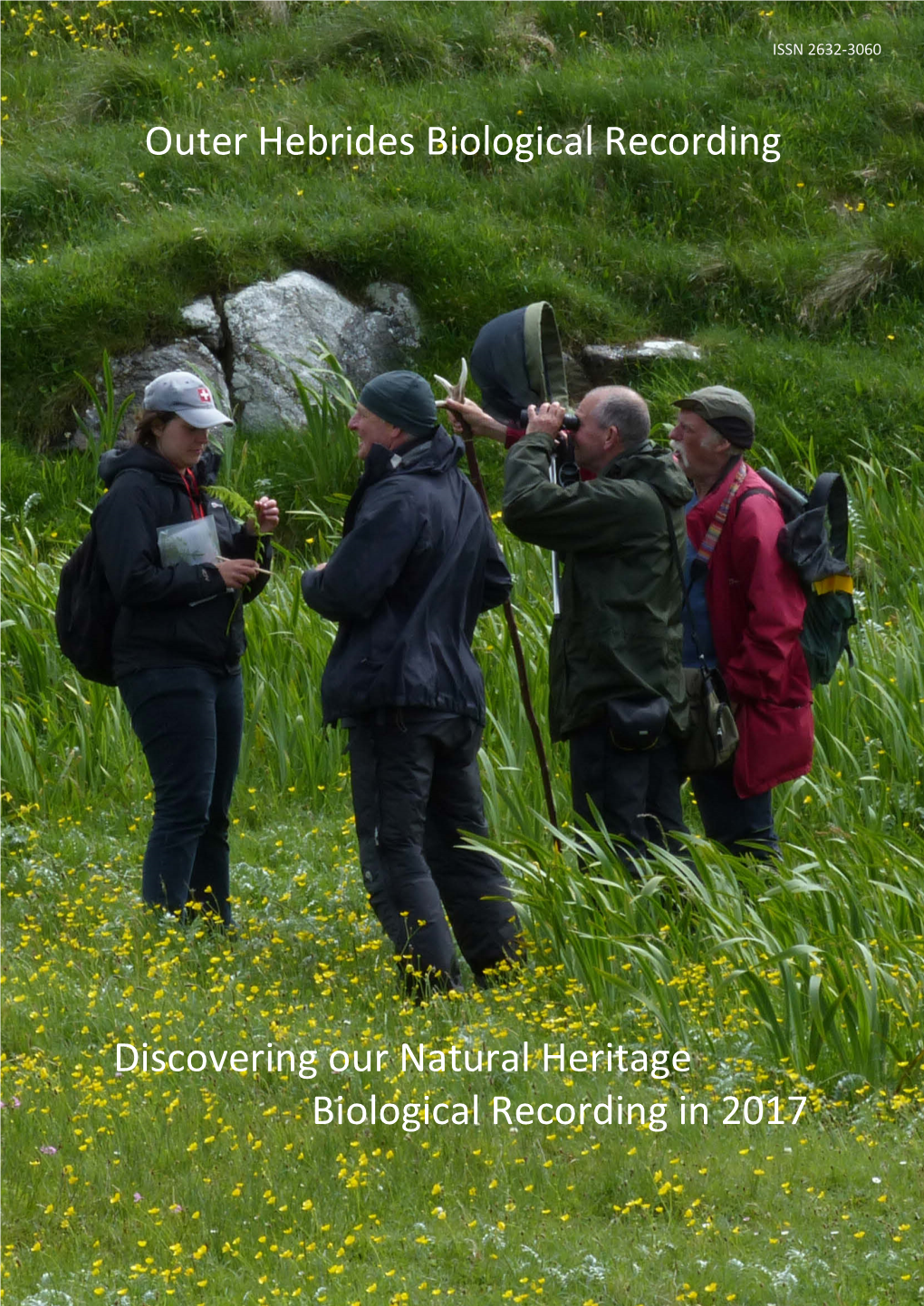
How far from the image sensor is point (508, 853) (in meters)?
4.70

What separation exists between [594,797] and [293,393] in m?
5.71

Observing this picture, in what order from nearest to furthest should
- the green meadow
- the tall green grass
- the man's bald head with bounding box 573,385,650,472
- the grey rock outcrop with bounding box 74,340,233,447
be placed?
the green meadow → the tall green grass → the man's bald head with bounding box 573,385,650,472 → the grey rock outcrop with bounding box 74,340,233,447

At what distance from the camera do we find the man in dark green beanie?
172 inches

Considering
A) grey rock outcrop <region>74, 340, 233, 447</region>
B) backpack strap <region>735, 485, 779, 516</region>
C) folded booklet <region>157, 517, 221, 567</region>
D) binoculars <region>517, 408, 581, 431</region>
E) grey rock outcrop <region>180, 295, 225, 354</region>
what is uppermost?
binoculars <region>517, 408, 581, 431</region>

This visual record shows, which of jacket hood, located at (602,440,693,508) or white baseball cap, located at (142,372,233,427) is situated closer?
jacket hood, located at (602,440,693,508)

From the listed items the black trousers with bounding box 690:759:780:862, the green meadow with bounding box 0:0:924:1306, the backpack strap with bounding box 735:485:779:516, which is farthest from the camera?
the black trousers with bounding box 690:759:780:862

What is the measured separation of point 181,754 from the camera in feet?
16.1

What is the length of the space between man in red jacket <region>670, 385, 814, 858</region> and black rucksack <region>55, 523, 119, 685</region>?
1.80m

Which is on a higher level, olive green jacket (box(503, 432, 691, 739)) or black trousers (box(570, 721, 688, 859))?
olive green jacket (box(503, 432, 691, 739))

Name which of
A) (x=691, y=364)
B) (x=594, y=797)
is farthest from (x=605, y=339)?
(x=594, y=797)

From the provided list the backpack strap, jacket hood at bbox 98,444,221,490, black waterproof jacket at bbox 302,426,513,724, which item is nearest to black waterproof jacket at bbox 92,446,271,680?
jacket hood at bbox 98,444,221,490

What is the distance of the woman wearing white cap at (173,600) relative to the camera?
188 inches

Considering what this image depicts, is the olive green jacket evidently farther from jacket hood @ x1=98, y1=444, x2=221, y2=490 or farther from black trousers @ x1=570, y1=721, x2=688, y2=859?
jacket hood @ x1=98, y1=444, x2=221, y2=490

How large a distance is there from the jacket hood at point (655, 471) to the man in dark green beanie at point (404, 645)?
0.44 metres
